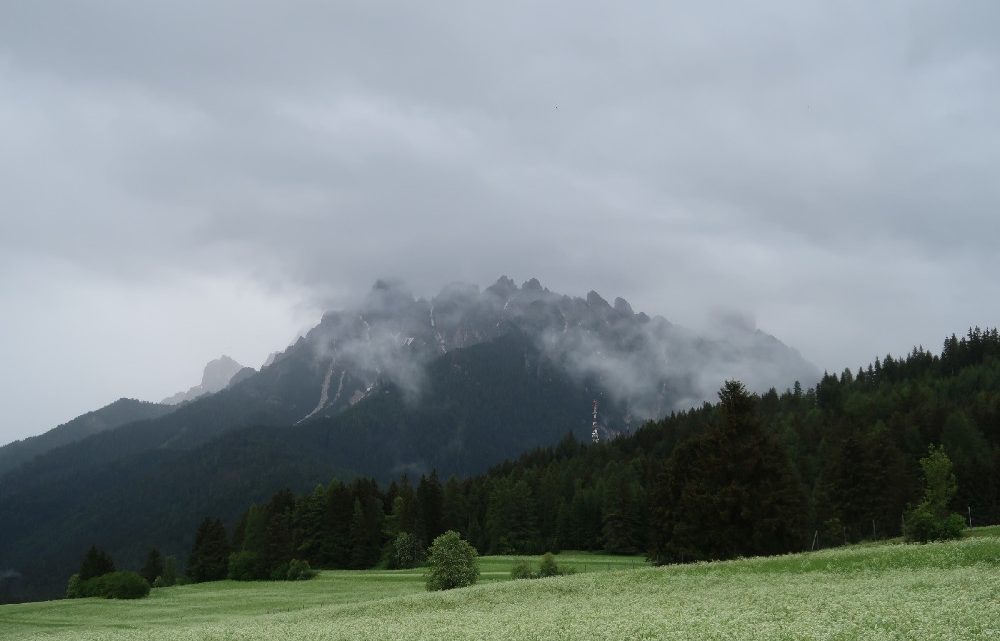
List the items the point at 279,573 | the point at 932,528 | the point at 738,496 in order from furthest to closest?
the point at 279,573 < the point at 738,496 < the point at 932,528

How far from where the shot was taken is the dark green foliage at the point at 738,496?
56.2 meters

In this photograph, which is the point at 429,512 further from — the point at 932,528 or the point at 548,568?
the point at 932,528

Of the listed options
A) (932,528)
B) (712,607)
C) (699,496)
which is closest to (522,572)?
(699,496)

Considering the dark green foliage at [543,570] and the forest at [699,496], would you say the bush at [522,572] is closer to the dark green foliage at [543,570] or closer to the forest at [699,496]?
the dark green foliage at [543,570]

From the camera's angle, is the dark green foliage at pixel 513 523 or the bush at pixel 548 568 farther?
the dark green foliage at pixel 513 523

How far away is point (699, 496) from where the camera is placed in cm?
5825

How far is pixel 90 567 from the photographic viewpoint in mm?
105938

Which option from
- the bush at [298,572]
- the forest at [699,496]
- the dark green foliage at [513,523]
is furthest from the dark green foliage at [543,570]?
the dark green foliage at [513,523]

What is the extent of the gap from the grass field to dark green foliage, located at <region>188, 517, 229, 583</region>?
61.8 meters

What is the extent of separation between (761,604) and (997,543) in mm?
17620

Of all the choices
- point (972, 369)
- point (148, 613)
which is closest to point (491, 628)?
point (148, 613)

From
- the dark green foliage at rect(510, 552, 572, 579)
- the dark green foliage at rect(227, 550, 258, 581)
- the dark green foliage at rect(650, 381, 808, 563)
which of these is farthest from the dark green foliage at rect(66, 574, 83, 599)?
the dark green foliage at rect(650, 381, 808, 563)

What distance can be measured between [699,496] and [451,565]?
23.7 metres

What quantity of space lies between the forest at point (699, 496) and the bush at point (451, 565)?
60.7 ft
